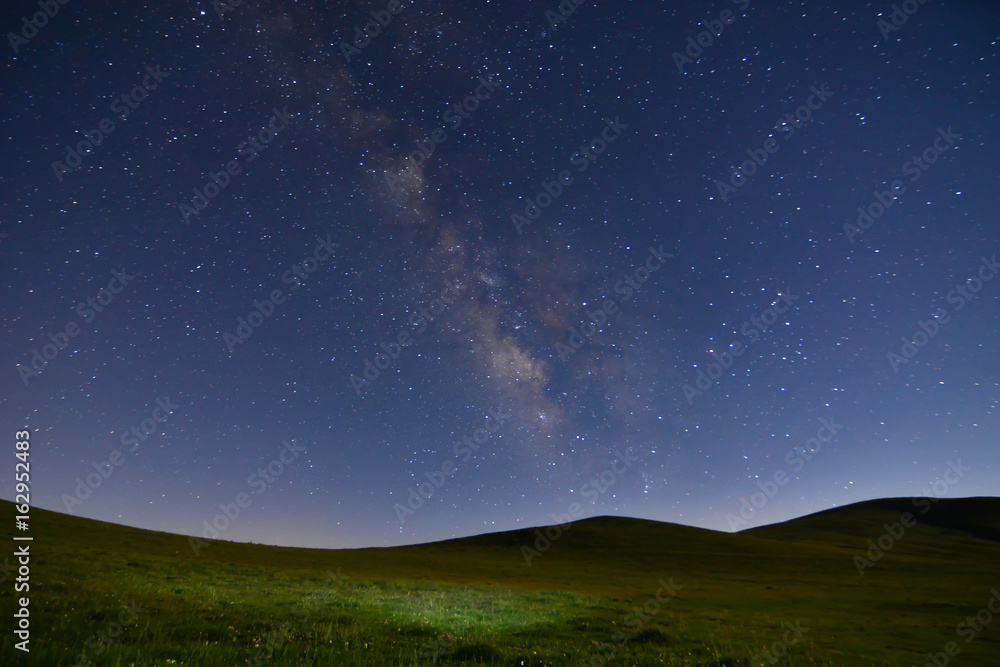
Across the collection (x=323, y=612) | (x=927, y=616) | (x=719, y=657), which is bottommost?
(x=927, y=616)

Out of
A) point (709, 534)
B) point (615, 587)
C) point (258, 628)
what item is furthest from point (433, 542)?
point (258, 628)

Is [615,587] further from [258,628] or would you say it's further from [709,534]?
[709,534]

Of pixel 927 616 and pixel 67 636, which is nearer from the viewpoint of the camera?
pixel 67 636

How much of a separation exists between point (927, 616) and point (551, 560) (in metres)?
40.5

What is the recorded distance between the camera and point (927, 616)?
25609mm

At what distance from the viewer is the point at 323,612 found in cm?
1562

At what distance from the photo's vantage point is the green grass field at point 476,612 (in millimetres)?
9797

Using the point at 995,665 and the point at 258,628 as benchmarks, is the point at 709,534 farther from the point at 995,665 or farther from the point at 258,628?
the point at 258,628

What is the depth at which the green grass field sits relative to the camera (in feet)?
32.1

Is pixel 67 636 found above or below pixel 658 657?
above

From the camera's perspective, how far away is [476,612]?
18406 mm

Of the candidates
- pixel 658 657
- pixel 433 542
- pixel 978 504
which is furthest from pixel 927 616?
pixel 978 504

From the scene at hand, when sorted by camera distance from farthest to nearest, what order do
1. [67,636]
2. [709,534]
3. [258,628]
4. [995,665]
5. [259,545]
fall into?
[709,534] → [259,545] → [995,665] → [258,628] → [67,636]

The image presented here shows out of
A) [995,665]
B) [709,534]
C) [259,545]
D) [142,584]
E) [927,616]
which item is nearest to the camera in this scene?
[995,665]
